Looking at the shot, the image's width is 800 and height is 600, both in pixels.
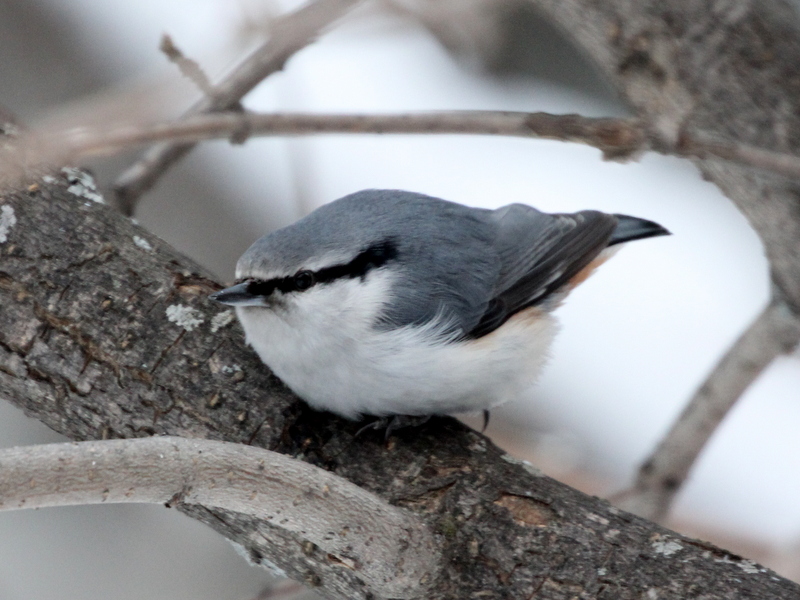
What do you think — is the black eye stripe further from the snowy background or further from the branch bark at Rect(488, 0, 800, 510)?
the snowy background

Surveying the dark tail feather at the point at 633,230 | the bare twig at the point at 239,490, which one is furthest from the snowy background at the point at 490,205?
the bare twig at the point at 239,490

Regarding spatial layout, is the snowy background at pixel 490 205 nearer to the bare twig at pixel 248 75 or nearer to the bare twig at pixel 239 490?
the bare twig at pixel 248 75

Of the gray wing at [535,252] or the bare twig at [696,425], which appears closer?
the gray wing at [535,252]

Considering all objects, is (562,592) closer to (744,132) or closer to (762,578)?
(762,578)

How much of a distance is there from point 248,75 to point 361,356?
72 centimetres

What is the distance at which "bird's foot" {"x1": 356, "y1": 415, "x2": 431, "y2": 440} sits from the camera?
1.64 meters

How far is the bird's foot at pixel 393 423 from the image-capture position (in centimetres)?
164

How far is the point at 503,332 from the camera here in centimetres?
184

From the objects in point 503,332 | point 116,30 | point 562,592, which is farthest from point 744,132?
point 116,30

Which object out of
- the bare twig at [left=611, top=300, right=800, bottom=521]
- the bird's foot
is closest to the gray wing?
the bird's foot

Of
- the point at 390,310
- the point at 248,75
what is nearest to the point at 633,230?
the point at 390,310

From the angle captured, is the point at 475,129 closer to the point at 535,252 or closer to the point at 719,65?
the point at 719,65

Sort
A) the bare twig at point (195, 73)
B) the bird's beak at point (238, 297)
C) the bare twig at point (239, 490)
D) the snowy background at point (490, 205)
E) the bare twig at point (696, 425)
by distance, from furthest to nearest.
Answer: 1. the snowy background at point (490, 205)
2. the bare twig at point (696, 425)
3. the bird's beak at point (238, 297)
4. the bare twig at point (195, 73)
5. the bare twig at point (239, 490)

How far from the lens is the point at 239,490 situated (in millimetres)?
1191
